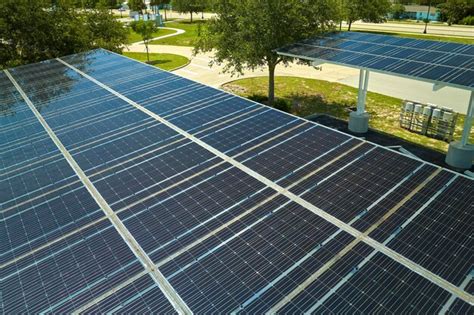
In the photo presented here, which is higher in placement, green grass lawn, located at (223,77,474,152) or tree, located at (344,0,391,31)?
tree, located at (344,0,391,31)

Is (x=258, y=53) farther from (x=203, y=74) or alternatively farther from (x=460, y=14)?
(x=460, y=14)

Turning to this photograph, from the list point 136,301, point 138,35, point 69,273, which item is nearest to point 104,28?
point 138,35

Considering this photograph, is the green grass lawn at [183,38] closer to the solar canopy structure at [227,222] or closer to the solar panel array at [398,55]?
the solar panel array at [398,55]

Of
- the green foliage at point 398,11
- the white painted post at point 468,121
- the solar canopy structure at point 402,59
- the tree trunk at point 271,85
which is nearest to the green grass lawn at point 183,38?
the tree trunk at point 271,85

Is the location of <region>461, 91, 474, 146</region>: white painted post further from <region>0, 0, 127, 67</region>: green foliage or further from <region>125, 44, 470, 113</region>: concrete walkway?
<region>0, 0, 127, 67</region>: green foliage

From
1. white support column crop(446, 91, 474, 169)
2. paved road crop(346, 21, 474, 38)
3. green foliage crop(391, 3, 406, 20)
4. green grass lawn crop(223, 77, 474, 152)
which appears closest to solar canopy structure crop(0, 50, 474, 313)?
white support column crop(446, 91, 474, 169)
